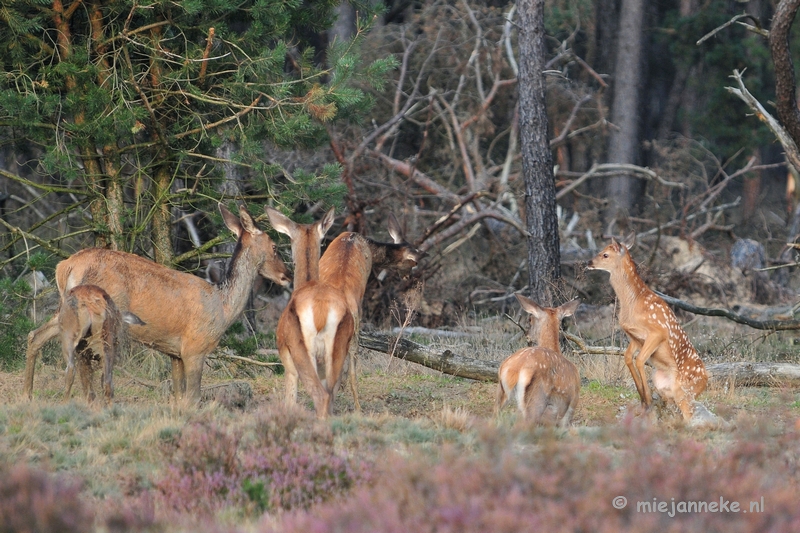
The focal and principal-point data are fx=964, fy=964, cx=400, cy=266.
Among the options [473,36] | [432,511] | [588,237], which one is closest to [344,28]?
[473,36]

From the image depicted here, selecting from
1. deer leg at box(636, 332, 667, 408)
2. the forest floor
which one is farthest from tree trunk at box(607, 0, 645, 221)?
deer leg at box(636, 332, 667, 408)

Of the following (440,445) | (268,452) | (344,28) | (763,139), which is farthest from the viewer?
(763,139)

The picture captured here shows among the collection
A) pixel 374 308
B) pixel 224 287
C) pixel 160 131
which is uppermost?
pixel 160 131

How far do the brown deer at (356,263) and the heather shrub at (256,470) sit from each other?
6.10ft

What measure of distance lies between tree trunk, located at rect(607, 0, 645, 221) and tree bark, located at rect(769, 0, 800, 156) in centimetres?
1585

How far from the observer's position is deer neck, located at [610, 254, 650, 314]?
414 inches

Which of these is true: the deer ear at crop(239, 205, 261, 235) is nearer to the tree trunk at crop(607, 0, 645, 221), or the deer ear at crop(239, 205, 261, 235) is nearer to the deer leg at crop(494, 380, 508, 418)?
the deer leg at crop(494, 380, 508, 418)

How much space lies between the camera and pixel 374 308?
16.9 metres

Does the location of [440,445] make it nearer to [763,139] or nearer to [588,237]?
[588,237]

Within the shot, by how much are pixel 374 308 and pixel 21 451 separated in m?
10.3

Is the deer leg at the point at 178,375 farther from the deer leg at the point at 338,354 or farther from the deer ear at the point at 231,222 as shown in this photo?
the deer leg at the point at 338,354

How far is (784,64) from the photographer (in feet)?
39.6

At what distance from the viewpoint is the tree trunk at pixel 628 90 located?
28.8 meters

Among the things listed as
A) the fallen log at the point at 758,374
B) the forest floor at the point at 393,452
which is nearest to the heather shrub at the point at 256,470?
the forest floor at the point at 393,452
